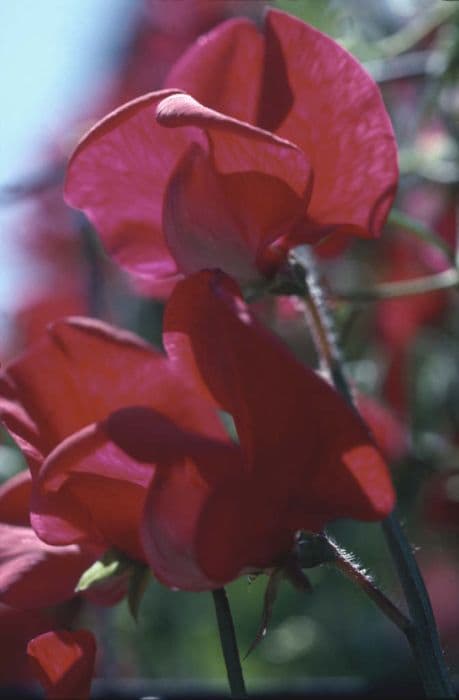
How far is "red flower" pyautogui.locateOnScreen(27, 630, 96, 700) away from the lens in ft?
Result: 1.49

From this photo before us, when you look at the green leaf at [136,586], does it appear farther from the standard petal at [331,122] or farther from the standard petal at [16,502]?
the standard petal at [331,122]

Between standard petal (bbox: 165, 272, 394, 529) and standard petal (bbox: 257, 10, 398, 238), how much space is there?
102 mm

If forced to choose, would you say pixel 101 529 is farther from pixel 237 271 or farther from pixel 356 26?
pixel 356 26

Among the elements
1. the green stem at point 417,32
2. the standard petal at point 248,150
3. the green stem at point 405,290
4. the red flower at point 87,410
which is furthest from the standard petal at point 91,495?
the green stem at point 417,32

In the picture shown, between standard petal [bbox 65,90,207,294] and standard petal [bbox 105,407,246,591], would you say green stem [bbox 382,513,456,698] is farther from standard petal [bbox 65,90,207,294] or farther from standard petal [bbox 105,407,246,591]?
standard petal [bbox 65,90,207,294]

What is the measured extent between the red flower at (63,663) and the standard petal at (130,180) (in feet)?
0.56

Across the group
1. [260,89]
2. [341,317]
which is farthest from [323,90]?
[341,317]

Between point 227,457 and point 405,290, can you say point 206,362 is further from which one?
point 405,290

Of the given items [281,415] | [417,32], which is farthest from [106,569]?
[417,32]

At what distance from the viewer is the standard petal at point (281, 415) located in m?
0.40

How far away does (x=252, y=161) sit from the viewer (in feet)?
1.54

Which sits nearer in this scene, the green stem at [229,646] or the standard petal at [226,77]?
the green stem at [229,646]

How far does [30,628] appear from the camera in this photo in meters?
0.54

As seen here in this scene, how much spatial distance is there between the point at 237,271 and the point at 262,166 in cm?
6
